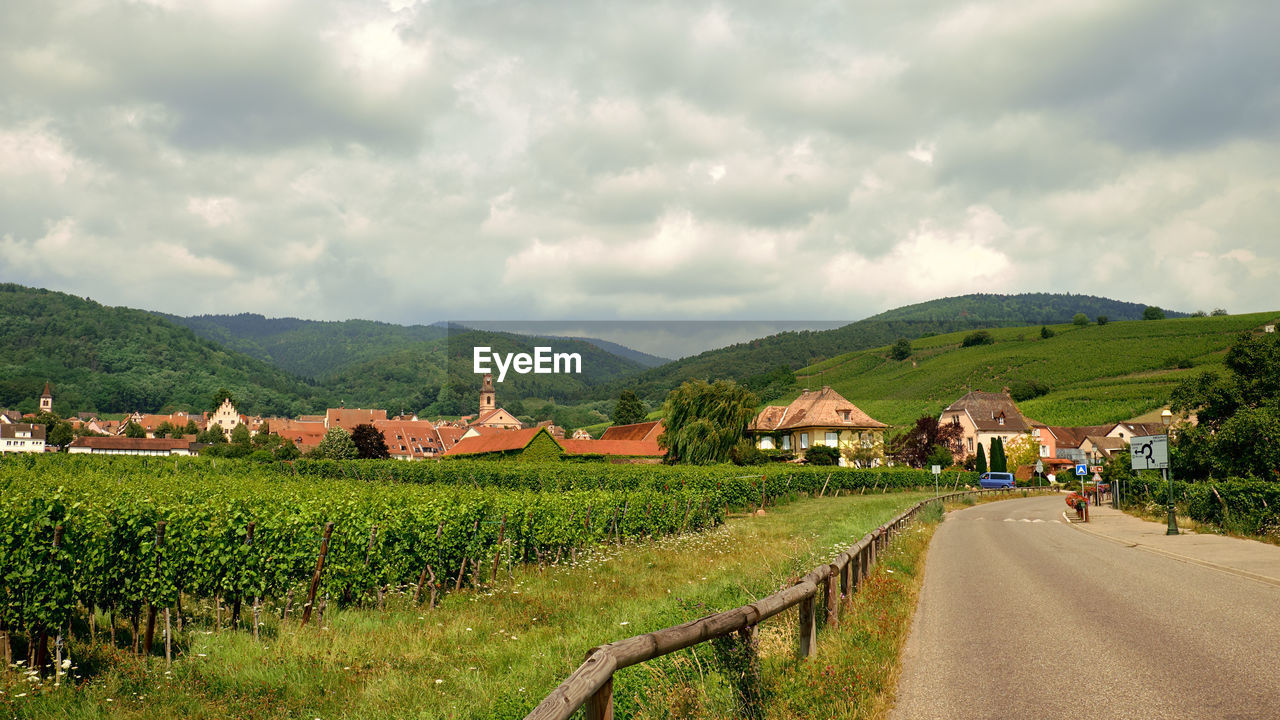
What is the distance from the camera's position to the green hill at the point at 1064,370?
106750mm

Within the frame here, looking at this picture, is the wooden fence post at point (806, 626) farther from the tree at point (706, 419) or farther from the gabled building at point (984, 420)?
the gabled building at point (984, 420)

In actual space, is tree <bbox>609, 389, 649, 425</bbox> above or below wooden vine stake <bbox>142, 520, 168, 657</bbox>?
above

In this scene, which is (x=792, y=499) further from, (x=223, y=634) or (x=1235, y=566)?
(x=223, y=634)

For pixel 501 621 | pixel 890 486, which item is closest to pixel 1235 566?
pixel 501 621

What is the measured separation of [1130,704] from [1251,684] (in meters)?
1.50

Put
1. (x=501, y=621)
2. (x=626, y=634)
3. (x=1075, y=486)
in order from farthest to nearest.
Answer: (x=1075, y=486) → (x=501, y=621) → (x=626, y=634)

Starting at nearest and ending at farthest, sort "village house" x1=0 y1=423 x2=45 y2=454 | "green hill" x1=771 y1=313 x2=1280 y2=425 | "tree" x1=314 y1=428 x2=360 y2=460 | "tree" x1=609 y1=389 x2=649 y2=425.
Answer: "tree" x1=314 y1=428 x2=360 y2=460 < "green hill" x1=771 y1=313 x2=1280 y2=425 < "tree" x1=609 y1=389 x2=649 y2=425 < "village house" x1=0 y1=423 x2=45 y2=454

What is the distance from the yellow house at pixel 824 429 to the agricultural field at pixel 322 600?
2506 inches

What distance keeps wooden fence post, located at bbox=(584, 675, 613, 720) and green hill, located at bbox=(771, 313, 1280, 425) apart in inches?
4357

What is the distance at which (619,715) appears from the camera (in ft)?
20.5

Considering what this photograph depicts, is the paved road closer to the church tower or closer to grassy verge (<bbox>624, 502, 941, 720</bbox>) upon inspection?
grassy verge (<bbox>624, 502, 941, 720</bbox>)

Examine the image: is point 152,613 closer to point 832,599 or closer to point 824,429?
point 832,599

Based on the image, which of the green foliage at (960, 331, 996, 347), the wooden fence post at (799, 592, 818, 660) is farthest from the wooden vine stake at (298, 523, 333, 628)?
the green foliage at (960, 331, 996, 347)

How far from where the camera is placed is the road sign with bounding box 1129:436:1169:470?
27.9 m
